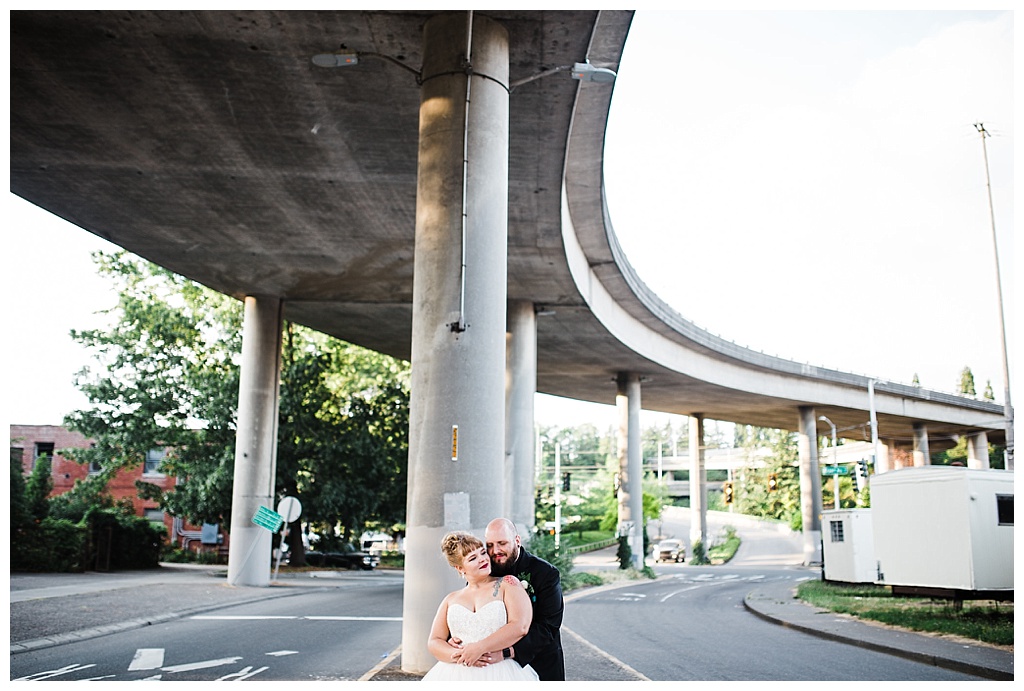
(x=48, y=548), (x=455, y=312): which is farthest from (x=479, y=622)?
(x=48, y=548)

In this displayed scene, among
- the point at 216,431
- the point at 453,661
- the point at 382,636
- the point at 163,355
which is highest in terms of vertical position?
the point at 163,355

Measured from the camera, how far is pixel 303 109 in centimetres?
1644

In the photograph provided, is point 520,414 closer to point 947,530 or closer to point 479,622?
point 947,530

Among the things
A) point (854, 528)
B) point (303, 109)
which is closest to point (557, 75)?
point (303, 109)

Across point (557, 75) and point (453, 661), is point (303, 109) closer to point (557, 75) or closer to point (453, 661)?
point (557, 75)

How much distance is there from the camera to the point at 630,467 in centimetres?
4378

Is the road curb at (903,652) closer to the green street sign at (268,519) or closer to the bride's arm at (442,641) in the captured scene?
the bride's arm at (442,641)

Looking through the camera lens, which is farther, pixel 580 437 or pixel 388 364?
pixel 580 437

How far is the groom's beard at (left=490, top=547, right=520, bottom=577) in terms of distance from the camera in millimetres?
5676

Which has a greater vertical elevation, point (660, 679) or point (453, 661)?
point (453, 661)

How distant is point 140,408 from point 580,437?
136m

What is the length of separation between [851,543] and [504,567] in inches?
1004

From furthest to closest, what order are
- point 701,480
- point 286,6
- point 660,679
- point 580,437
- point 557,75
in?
point 580,437
point 701,480
point 557,75
point 286,6
point 660,679

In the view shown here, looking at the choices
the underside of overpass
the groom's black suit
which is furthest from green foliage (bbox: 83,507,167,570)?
the groom's black suit
